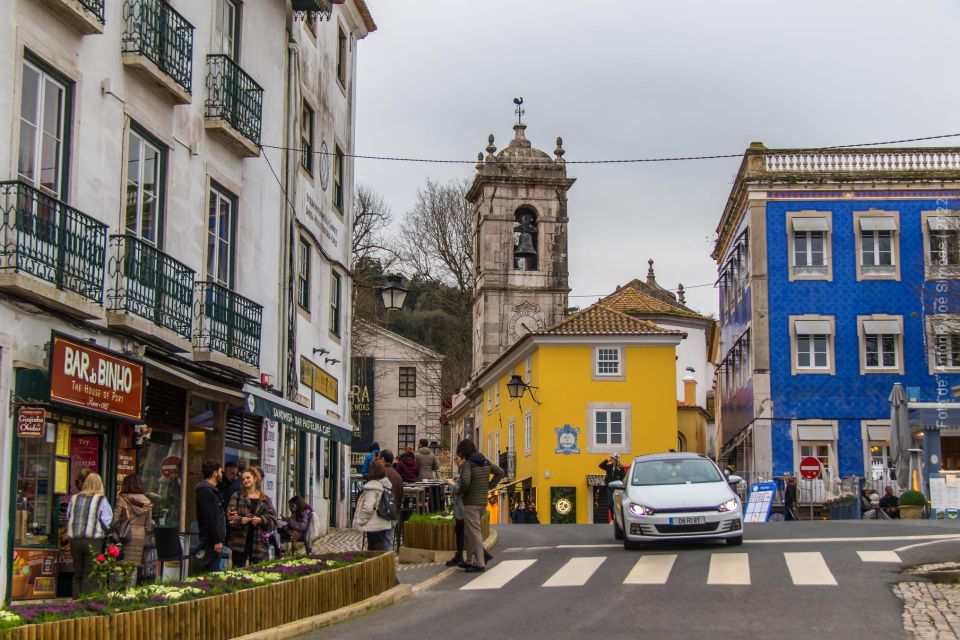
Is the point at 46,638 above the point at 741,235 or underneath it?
underneath

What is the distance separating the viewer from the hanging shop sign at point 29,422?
15.4 metres

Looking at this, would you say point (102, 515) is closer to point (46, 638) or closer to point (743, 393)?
point (46, 638)

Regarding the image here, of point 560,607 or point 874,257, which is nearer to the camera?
point 560,607

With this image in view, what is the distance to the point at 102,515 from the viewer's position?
14.6 meters

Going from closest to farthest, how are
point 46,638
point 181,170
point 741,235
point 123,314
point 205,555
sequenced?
point 46,638 < point 205,555 < point 123,314 < point 181,170 < point 741,235

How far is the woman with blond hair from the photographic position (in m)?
14.6

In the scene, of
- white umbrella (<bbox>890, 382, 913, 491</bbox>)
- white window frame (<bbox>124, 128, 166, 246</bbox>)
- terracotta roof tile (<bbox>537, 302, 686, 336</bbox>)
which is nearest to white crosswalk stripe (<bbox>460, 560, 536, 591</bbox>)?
white window frame (<bbox>124, 128, 166, 246</bbox>)

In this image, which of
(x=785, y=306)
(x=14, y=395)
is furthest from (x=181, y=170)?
(x=785, y=306)

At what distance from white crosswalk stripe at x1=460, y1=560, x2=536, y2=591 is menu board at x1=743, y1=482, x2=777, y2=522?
53.7 ft

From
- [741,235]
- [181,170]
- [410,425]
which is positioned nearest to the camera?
[181,170]

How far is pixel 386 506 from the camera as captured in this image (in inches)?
742

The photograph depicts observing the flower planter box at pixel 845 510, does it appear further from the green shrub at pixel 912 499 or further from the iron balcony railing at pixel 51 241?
the iron balcony railing at pixel 51 241

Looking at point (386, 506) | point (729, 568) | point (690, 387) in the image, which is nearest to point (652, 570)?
point (729, 568)

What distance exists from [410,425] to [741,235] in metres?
40.6
